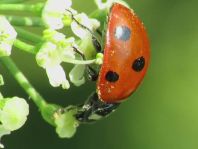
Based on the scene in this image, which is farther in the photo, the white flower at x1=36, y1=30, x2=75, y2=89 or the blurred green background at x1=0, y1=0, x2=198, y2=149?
the blurred green background at x1=0, y1=0, x2=198, y2=149

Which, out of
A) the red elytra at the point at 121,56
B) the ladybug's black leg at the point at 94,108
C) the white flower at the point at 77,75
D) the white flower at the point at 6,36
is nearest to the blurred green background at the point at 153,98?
the ladybug's black leg at the point at 94,108

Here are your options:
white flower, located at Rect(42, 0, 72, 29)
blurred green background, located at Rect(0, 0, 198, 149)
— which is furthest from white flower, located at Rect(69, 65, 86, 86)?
blurred green background, located at Rect(0, 0, 198, 149)

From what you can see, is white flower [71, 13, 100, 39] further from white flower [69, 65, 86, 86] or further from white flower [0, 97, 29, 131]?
white flower [0, 97, 29, 131]

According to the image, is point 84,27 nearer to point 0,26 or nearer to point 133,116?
point 0,26

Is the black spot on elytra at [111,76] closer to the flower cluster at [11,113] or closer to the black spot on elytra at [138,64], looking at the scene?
the black spot on elytra at [138,64]

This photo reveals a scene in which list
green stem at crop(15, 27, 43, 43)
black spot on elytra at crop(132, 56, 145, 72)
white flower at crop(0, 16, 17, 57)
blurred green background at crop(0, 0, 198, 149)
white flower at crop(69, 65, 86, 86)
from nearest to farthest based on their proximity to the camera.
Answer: white flower at crop(0, 16, 17, 57) < green stem at crop(15, 27, 43, 43) < white flower at crop(69, 65, 86, 86) < black spot on elytra at crop(132, 56, 145, 72) < blurred green background at crop(0, 0, 198, 149)

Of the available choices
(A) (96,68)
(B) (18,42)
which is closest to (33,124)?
(A) (96,68)

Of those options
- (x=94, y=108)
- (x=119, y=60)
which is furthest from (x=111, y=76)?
(x=94, y=108)
